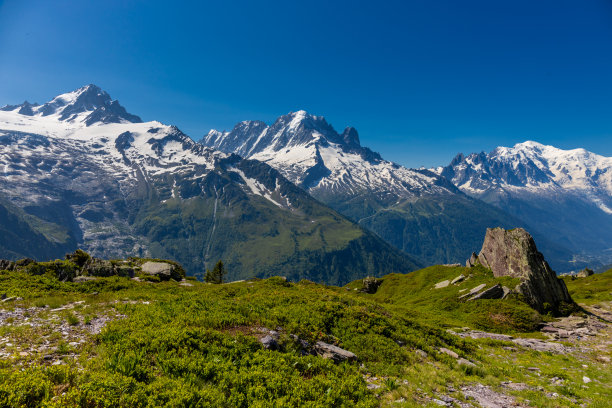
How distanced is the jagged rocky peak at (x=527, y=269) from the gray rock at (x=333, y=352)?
38.1 meters

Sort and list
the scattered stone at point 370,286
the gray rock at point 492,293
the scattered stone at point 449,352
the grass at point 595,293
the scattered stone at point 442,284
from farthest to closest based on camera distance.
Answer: the scattered stone at point 370,286 → the scattered stone at point 442,284 → the grass at point 595,293 → the gray rock at point 492,293 → the scattered stone at point 449,352

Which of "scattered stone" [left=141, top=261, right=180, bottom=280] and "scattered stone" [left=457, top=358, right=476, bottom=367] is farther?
"scattered stone" [left=141, top=261, right=180, bottom=280]

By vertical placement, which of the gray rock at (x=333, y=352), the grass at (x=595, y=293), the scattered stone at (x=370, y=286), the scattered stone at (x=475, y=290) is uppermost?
the grass at (x=595, y=293)

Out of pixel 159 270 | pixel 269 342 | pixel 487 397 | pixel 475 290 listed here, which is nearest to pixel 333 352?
pixel 269 342

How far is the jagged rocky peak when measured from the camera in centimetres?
4066

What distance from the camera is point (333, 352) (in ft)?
50.7

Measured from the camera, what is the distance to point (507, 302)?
1542 inches

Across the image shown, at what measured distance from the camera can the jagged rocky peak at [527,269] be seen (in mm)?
40656

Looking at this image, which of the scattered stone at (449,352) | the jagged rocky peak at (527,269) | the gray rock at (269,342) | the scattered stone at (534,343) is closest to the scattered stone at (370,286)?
the jagged rocky peak at (527,269)

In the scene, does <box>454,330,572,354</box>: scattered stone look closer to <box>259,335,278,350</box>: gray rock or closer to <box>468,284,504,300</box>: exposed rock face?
<box>468,284,504,300</box>: exposed rock face

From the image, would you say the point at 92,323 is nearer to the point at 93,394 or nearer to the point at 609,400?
the point at 93,394

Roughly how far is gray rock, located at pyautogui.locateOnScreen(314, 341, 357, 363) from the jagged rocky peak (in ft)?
125

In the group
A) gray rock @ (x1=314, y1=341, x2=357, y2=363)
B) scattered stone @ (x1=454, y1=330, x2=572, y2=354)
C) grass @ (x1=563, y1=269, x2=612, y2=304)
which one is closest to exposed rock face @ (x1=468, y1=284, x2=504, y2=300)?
scattered stone @ (x1=454, y1=330, x2=572, y2=354)

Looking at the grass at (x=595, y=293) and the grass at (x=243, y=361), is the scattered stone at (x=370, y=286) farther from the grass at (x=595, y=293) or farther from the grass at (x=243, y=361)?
the grass at (x=243, y=361)
